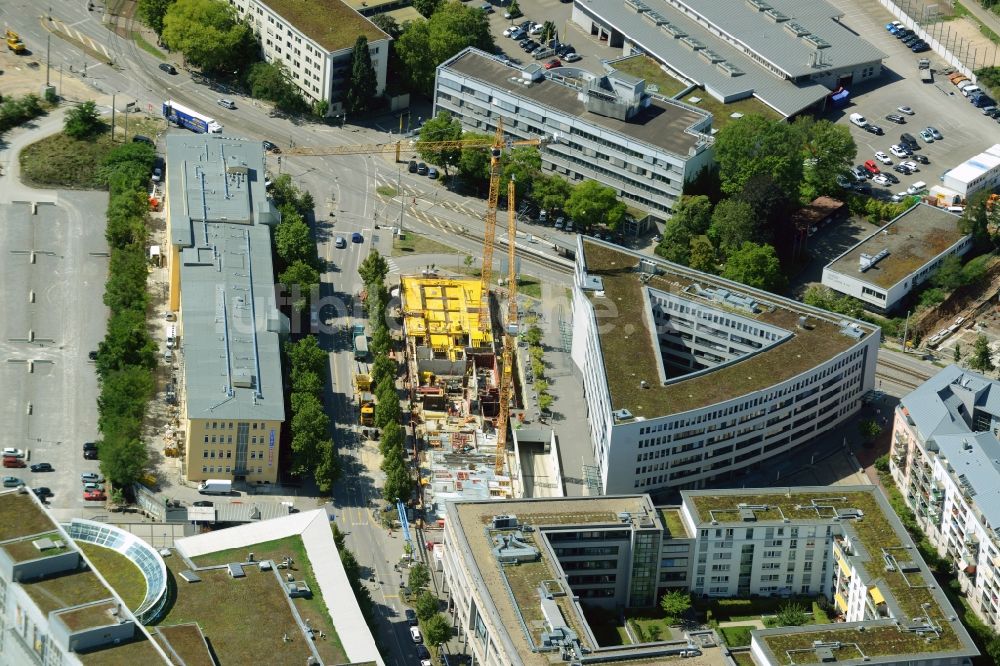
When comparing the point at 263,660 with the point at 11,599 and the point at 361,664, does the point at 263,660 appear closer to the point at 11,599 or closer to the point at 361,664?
the point at 361,664

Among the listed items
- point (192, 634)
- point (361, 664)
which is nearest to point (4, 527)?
point (192, 634)

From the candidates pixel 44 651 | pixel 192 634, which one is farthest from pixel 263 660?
pixel 44 651

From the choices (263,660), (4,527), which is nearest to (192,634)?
(263,660)

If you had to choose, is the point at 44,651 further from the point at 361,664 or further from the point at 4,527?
the point at 361,664

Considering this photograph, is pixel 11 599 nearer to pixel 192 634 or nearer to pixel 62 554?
pixel 62 554
